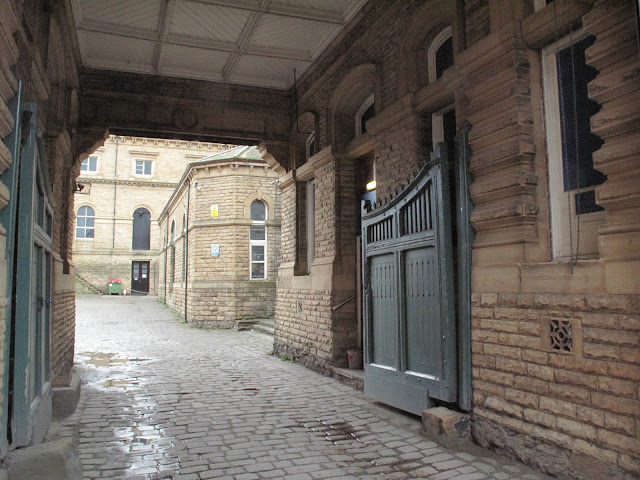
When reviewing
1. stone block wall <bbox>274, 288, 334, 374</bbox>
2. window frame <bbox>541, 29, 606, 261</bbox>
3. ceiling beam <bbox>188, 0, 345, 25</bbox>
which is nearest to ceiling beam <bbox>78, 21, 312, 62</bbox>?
ceiling beam <bbox>188, 0, 345, 25</bbox>

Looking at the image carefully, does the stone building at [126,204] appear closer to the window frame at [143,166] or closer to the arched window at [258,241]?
the window frame at [143,166]

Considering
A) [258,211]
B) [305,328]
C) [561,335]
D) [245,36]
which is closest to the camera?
[561,335]

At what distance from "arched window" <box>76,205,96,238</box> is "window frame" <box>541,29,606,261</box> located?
37255 mm

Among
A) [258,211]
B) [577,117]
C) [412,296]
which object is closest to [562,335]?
[577,117]

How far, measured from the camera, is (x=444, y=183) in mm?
5402

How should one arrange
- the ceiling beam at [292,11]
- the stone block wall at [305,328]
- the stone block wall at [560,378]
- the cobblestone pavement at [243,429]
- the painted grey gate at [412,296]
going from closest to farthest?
the stone block wall at [560,378], the cobblestone pavement at [243,429], the painted grey gate at [412,296], the ceiling beam at [292,11], the stone block wall at [305,328]

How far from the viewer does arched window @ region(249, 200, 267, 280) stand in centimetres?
1898

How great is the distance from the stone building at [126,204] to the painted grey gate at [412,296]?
3164 centimetres

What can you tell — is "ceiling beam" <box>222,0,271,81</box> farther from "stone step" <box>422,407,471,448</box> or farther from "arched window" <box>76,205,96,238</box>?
"arched window" <box>76,205,96,238</box>

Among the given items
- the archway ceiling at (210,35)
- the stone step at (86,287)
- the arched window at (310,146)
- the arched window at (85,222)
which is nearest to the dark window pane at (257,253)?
the arched window at (310,146)

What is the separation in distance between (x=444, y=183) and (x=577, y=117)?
1365mm

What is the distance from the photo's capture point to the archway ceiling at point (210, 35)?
7832 millimetres

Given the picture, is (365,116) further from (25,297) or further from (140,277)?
(140,277)

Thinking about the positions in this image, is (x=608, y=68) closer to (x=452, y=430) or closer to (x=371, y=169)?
(x=452, y=430)
